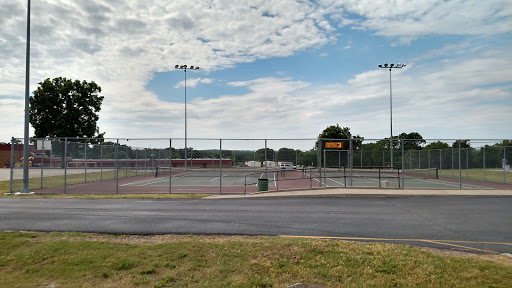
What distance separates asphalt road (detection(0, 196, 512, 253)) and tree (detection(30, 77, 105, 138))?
4215cm

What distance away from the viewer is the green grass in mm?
4824

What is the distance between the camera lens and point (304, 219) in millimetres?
9781

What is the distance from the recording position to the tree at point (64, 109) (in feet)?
162

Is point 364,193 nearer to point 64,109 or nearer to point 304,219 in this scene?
point 304,219

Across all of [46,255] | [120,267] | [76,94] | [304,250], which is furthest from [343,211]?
[76,94]

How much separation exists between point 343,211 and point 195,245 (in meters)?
6.12

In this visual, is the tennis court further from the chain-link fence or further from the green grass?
the green grass

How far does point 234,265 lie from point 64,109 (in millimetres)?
54053

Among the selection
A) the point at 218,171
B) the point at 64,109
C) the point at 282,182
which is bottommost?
the point at 282,182

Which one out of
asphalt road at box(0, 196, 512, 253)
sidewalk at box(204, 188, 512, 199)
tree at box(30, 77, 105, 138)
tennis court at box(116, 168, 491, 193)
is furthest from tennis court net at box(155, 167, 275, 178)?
tree at box(30, 77, 105, 138)

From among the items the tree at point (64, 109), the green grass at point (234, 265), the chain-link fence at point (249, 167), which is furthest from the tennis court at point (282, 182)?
the tree at point (64, 109)

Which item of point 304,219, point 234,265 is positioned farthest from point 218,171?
point 234,265

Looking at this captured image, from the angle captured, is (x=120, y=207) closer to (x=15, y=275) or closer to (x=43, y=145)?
(x=15, y=275)

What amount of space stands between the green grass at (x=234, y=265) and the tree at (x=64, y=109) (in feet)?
162
